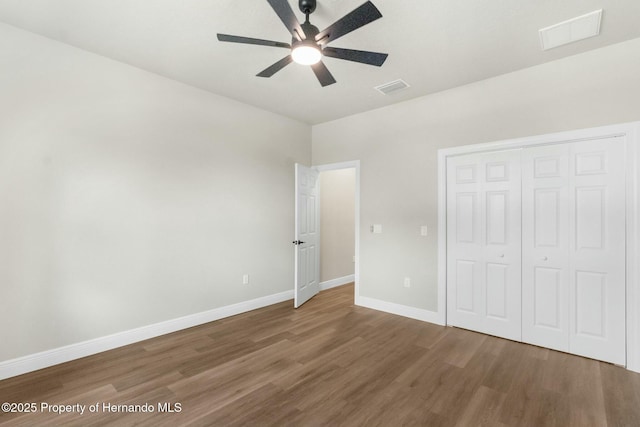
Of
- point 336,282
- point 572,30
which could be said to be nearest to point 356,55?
point 572,30

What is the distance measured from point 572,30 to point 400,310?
3.52 meters

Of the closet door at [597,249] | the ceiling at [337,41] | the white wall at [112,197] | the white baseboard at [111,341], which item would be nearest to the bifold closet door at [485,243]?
the closet door at [597,249]

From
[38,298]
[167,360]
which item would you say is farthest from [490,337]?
[38,298]

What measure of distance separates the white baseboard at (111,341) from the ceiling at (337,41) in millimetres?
2925

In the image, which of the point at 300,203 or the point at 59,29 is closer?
the point at 59,29

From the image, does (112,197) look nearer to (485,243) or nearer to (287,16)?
(287,16)

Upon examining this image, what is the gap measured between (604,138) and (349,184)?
13.2 feet

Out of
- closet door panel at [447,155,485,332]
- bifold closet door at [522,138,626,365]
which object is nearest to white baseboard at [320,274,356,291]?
closet door panel at [447,155,485,332]

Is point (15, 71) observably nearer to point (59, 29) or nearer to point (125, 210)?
point (59, 29)

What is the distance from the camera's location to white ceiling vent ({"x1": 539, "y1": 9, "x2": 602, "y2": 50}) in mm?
2432

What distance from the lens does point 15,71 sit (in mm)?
2611

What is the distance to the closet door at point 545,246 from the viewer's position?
3.06 metres

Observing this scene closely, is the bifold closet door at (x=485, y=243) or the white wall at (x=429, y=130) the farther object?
the bifold closet door at (x=485, y=243)

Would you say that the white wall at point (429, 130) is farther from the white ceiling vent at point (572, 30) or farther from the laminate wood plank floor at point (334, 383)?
the laminate wood plank floor at point (334, 383)
